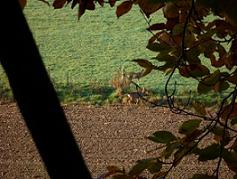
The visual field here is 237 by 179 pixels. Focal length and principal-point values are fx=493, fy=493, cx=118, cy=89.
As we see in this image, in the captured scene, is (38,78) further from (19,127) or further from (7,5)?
(19,127)

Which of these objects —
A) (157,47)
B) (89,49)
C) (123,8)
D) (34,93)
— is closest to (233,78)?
(157,47)

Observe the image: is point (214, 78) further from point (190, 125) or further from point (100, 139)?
point (100, 139)

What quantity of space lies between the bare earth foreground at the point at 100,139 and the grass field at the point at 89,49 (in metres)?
0.36

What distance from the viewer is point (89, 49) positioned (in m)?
6.54

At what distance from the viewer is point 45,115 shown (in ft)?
2.10

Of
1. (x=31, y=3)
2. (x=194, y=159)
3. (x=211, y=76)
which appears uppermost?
(x=211, y=76)

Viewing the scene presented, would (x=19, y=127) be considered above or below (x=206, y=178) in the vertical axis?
below

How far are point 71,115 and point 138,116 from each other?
26.2 inches

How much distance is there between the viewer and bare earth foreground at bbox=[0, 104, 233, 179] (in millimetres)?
3678

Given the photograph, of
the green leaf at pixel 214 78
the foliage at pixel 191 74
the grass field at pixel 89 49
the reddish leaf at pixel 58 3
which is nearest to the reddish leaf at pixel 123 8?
the foliage at pixel 191 74

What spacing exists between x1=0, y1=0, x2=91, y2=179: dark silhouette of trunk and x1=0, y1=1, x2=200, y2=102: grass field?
4.46 meters

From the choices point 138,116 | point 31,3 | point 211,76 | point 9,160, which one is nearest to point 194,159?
point 138,116

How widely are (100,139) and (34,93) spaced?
3.69 m

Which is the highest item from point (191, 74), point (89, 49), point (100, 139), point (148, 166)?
point (191, 74)
